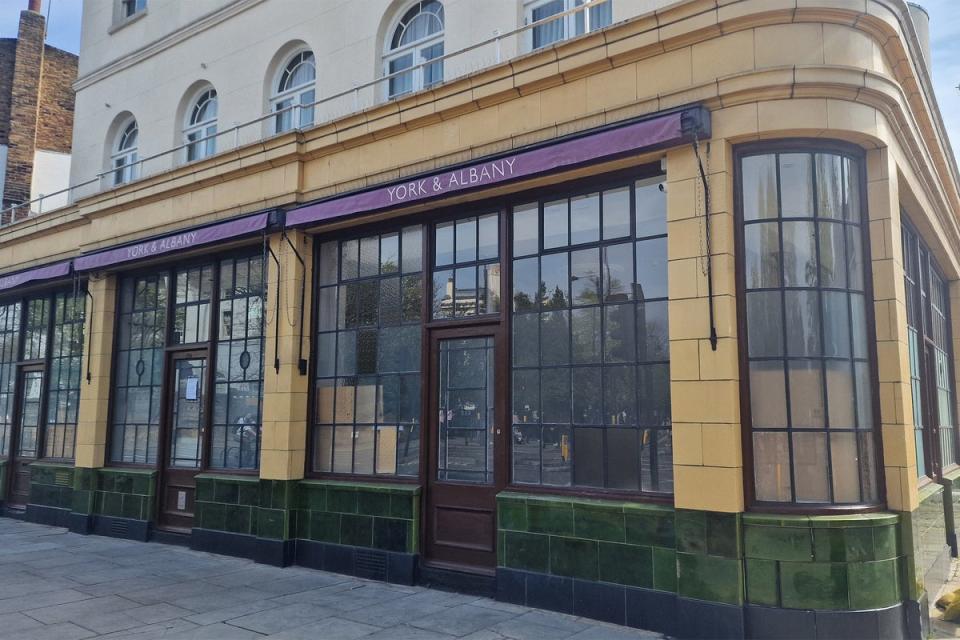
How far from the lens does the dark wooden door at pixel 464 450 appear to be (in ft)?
25.5

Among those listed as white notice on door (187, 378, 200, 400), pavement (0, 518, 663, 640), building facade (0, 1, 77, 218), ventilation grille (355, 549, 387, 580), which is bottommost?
pavement (0, 518, 663, 640)

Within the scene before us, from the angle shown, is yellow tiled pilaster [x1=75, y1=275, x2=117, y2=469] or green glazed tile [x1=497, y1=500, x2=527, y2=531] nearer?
green glazed tile [x1=497, y1=500, x2=527, y2=531]

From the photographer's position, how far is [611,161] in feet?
22.7

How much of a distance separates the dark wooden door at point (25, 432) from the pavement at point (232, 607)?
450 cm

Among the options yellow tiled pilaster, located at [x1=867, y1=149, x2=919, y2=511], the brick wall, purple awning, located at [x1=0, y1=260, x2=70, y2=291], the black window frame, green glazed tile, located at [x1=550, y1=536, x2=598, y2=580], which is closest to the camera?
the black window frame

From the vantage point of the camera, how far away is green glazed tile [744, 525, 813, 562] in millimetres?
5777

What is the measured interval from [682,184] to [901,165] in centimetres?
260

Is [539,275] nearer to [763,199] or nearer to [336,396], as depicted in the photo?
[763,199]

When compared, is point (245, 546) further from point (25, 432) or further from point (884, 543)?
point (884, 543)

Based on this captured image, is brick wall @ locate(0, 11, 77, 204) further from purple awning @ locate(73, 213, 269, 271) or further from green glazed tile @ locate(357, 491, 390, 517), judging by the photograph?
green glazed tile @ locate(357, 491, 390, 517)

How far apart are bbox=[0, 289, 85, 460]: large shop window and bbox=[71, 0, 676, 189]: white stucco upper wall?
2.63 meters

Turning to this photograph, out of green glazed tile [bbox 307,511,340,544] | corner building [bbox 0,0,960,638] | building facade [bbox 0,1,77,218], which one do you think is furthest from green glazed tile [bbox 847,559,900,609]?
building facade [bbox 0,1,77,218]

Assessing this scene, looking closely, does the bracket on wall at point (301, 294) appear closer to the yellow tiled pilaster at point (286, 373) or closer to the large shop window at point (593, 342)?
the yellow tiled pilaster at point (286, 373)

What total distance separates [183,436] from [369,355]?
3.89m
